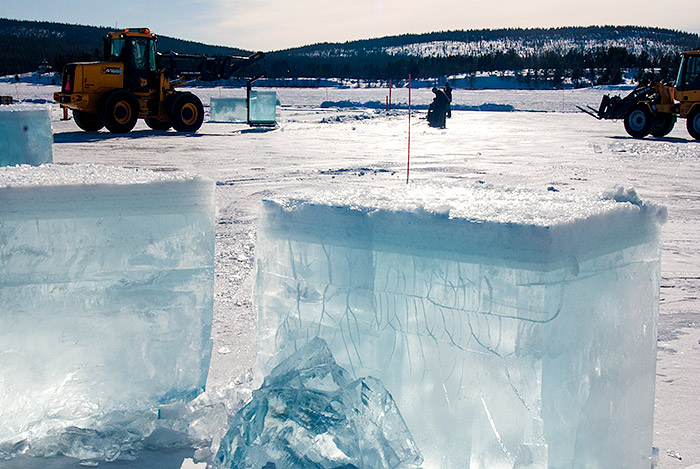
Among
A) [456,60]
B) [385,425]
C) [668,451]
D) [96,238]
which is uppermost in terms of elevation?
[456,60]

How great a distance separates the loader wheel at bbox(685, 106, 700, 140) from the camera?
1673 centimetres

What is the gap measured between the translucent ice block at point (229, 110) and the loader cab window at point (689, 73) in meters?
12.4

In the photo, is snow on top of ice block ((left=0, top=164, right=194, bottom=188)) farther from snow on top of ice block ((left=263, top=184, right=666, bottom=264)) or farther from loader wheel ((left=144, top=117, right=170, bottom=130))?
loader wheel ((left=144, top=117, right=170, bottom=130))

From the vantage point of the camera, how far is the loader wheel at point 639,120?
57.7 ft

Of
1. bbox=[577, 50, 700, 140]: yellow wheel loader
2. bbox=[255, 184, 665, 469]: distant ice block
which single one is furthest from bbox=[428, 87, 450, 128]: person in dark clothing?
bbox=[255, 184, 665, 469]: distant ice block

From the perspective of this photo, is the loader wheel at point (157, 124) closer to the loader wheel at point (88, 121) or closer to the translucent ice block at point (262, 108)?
the loader wheel at point (88, 121)

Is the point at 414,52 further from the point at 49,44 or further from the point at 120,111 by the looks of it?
the point at 120,111

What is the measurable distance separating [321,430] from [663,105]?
17.6 metres

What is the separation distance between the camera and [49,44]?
356 ft

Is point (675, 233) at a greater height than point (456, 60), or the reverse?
point (456, 60)

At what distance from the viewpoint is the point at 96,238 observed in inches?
99.5

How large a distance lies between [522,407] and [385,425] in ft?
1.35

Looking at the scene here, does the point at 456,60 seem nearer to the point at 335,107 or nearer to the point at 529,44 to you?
the point at 335,107

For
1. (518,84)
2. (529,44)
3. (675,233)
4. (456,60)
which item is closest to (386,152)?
(675,233)
